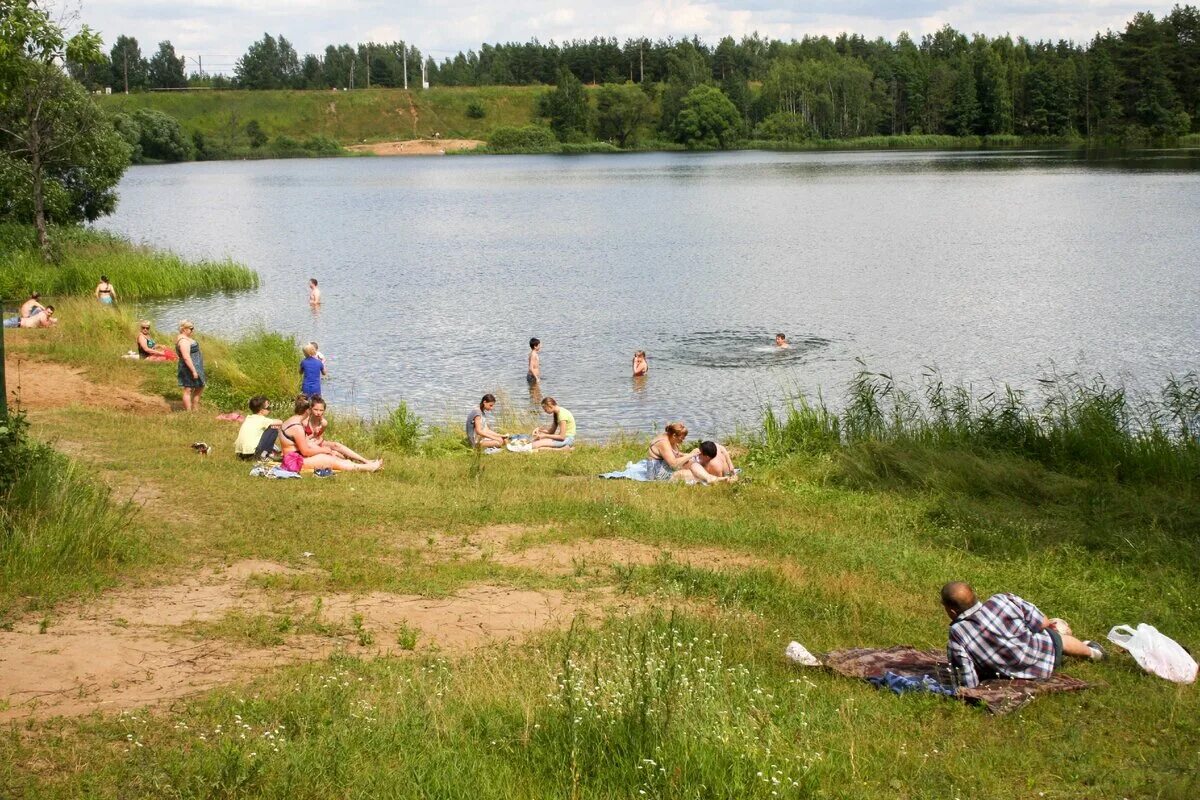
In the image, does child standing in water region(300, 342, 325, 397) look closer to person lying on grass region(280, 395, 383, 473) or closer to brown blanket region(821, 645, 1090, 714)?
person lying on grass region(280, 395, 383, 473)

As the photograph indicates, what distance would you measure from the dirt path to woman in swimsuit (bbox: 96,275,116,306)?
139450 mm

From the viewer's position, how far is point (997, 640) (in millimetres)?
8742

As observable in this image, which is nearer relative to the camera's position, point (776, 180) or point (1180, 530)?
point (1180, 530)

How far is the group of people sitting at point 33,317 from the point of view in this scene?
89.2 feet

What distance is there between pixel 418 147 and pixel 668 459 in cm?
16133

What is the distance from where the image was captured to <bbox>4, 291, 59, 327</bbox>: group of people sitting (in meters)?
27.2

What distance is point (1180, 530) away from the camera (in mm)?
12961

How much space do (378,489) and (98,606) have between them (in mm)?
5303

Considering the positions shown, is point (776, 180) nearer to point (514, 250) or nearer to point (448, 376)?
point (514, 250)

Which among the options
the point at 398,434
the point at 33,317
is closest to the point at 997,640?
the point at 398,434

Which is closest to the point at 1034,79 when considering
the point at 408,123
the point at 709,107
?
the point at 709,107

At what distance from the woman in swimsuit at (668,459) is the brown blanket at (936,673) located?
7.22 metres

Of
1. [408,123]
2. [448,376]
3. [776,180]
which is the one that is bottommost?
[448,376]

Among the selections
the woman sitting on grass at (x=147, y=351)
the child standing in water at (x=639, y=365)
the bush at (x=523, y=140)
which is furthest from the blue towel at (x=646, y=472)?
the bush at (x=523, y=140)
